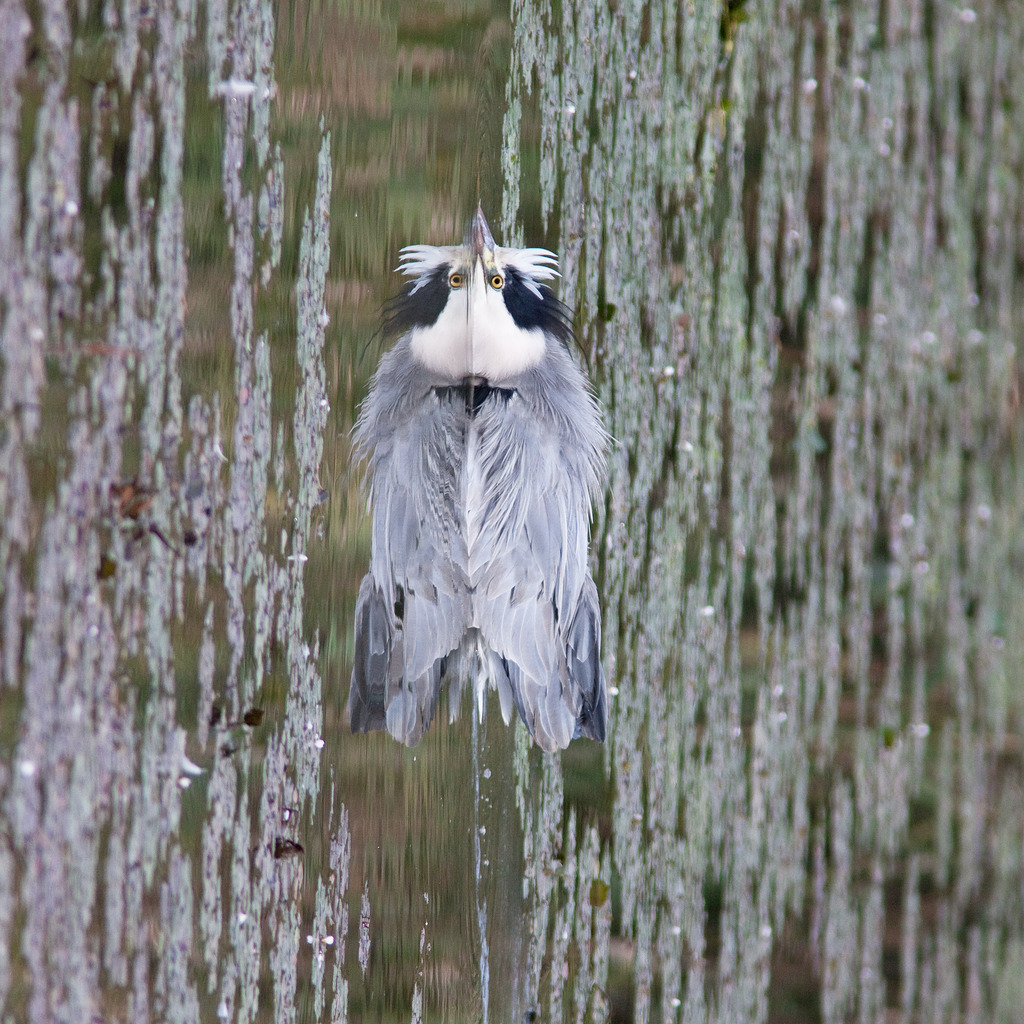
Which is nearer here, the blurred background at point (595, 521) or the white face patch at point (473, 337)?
the blurred background at point (595, 521)

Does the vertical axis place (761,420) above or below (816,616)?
above

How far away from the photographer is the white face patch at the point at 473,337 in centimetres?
39

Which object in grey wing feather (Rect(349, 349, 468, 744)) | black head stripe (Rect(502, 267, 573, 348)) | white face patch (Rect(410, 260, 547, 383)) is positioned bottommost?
grey wing feather (Rect(349, 349, 468, 744))

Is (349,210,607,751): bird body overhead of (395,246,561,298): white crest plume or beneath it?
beneath

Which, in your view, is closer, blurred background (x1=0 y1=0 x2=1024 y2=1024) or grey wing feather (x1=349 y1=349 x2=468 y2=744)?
blurred background (x1=0 y1=0 x2=1024 y2=1024)

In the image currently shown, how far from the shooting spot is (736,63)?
1.72 feet

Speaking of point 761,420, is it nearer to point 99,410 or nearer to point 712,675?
point 712,675

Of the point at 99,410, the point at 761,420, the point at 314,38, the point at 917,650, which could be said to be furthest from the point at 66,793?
the point at 917,650

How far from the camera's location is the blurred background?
0.28m

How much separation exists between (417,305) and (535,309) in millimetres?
60

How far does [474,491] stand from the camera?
40 cm

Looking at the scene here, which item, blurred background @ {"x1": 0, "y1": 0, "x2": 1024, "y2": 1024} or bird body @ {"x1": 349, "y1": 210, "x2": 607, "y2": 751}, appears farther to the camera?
bird body @ {"x1": 349, "y1": 210, "x2": 607, "y2": 751}

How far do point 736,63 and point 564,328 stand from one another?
8.0 inches

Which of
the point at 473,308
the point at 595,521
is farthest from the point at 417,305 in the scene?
the point at 595,521
